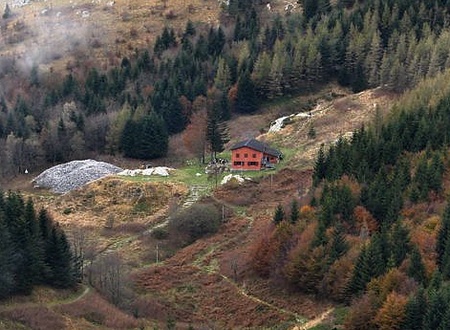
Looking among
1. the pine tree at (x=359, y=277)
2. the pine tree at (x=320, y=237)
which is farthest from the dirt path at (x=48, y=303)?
the pine tree at (x=359, y=277)

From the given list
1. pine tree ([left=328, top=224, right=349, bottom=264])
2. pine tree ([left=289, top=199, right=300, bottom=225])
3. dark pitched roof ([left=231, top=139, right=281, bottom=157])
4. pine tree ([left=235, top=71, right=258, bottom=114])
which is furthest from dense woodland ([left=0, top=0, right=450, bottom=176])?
pine tree ([left=328, top=224, right=349, bottom=264])

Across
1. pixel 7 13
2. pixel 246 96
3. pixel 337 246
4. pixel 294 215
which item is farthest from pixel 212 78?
pixel 7 13

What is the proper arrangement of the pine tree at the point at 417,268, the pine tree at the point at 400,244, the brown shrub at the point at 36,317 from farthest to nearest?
the pine tree at the point at 400,244 < the pine tree at the point at 417,268 < the brown shrub at the point at 36,317

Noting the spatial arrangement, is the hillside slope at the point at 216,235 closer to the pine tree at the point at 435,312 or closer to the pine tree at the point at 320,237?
the pine tree at the point at 320,237

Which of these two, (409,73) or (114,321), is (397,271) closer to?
(114,321)

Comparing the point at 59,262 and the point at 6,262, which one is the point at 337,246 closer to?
the point at 59,262

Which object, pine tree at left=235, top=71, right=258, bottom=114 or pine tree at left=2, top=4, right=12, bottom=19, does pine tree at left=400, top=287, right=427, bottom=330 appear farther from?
pine tree at left=2, top=4, right=12, bottom=19
